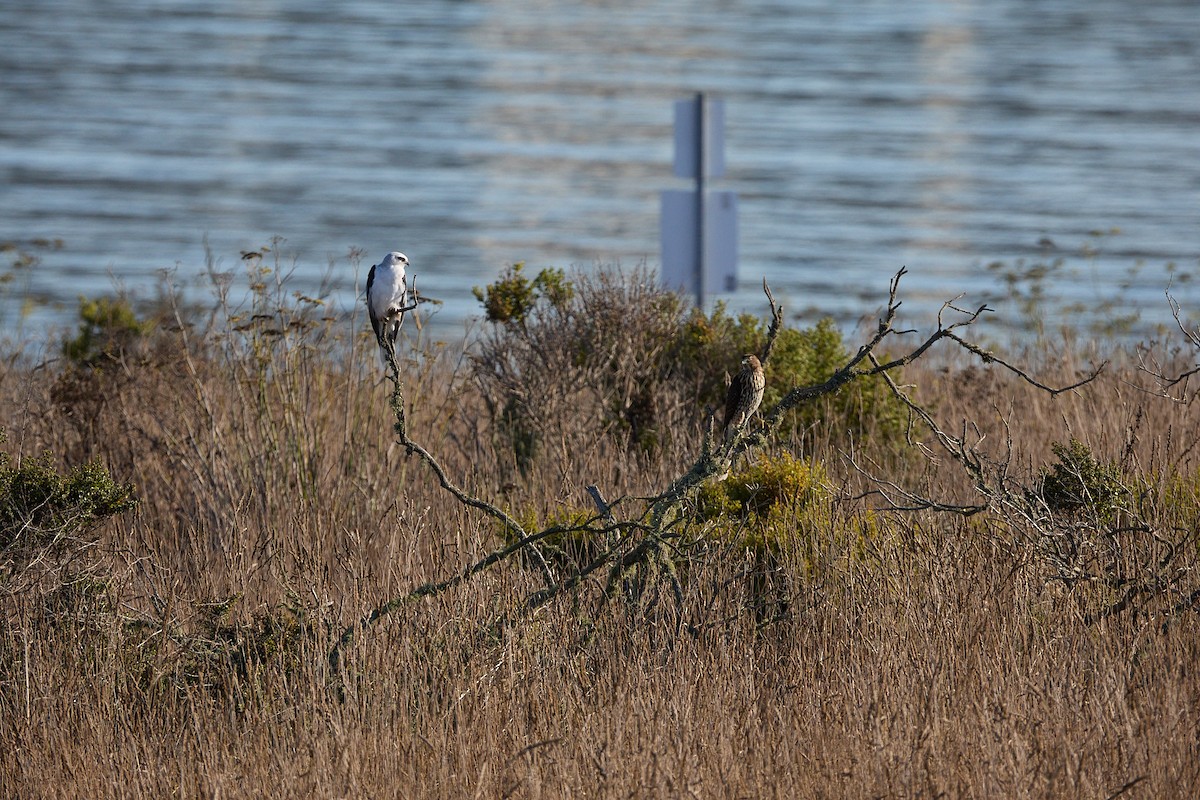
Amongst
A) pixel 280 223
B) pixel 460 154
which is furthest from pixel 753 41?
pixel 280 223

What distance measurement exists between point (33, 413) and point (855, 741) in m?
5.09

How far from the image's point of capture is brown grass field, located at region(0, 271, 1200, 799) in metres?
4.42

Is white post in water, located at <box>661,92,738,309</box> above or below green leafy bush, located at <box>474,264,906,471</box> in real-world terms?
above

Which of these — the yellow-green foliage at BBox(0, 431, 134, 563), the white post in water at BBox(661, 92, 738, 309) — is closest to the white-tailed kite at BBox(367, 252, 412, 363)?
the yellow-green foliage at BBox(0, 431, 134, 563)

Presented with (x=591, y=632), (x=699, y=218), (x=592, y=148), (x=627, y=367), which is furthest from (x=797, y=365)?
(x=592, y=148)

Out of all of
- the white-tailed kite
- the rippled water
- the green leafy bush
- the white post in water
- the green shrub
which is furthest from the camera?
the rippled water

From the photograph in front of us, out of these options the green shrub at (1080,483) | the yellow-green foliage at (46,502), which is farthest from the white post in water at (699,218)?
the yellow-green foliage at (46,502)

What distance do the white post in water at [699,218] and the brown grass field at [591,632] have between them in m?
2.39

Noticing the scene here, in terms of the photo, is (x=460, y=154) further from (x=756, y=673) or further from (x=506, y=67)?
(x=756, y=673)

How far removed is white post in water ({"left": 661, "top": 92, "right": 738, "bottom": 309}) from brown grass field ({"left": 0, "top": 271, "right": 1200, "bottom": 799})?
7.85 feet

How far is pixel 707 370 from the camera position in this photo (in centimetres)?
823

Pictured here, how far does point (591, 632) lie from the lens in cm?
539

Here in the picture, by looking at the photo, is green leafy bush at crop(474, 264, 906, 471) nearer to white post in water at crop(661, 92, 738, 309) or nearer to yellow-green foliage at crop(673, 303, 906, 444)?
yellow-green foliage at crop(673, 303, 906, 444)

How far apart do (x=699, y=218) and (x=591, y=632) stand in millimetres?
4779
